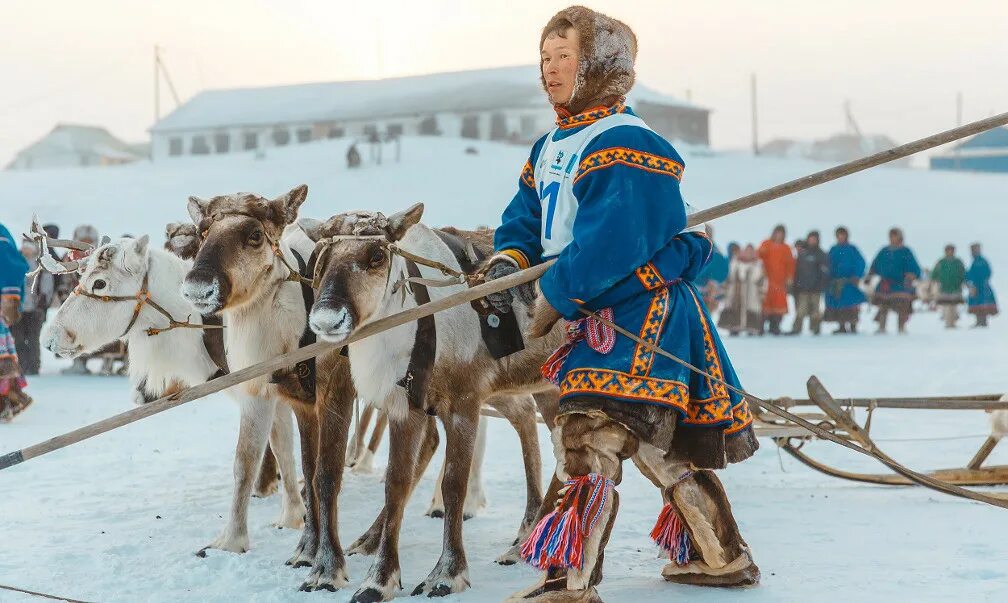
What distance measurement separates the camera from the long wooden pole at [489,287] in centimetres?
337

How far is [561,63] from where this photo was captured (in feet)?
11.9

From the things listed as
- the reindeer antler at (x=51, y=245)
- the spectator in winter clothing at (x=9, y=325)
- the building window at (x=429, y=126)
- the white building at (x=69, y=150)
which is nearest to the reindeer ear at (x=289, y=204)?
the reindeer antler at (x=51, y=245)

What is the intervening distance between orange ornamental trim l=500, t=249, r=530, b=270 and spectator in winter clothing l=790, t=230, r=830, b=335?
1448 centimetres

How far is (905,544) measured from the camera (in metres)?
4.66

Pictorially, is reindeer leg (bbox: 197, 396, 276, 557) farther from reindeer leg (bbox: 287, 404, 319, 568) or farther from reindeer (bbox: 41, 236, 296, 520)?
reindeer (bbox: 41, 236, 296, 520)

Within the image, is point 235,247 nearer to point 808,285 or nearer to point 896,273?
point 808,285

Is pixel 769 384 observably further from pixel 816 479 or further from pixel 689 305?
pixel 689 305

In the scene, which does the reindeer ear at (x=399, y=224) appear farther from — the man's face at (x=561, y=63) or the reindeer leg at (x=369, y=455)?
the reindeer leg at (x=369, y=455)

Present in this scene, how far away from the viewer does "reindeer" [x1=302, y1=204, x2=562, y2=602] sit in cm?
401

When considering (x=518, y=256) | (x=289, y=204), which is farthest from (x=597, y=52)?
(x=289, y=204)

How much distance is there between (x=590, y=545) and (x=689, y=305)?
34.0 inches

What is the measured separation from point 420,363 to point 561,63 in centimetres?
126

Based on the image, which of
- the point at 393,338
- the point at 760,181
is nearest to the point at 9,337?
the point at 393,338

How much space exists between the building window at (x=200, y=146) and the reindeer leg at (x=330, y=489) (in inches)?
2333
